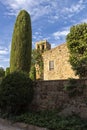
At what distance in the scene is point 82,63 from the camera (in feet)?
45.2

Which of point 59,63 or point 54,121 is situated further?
point 59,63

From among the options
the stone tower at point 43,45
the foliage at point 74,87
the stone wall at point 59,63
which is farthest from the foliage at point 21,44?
the stone tower at point 43,45

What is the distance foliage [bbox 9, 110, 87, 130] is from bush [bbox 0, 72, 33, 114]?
0.70 metres

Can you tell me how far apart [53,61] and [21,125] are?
40.9 ft

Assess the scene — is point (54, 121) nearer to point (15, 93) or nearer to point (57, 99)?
point (57, 99)

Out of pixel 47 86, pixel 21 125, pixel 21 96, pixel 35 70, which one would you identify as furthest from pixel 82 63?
pixel 35 70

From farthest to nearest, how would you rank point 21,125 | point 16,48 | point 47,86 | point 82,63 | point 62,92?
point 16,48
point 82,63
point 47,86
point 62,92
point 21,125

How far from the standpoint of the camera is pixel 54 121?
8031 mm

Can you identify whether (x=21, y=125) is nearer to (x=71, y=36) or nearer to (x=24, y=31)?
(x=71, y=36)

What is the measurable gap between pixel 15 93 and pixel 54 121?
2.45 metres

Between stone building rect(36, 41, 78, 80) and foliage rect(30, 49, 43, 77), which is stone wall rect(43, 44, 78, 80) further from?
foliage rect(30, 49, 43, 77)

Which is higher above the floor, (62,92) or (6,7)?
(6,7)

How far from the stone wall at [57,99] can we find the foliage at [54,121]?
1.05ft

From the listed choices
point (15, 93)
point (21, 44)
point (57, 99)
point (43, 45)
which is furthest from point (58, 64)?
point (43, 45)
